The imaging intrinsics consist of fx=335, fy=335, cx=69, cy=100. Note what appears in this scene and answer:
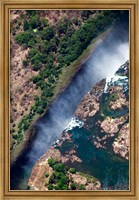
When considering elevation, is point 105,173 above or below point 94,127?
below

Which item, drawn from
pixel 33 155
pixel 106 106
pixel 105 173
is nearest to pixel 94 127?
pixel 106 106

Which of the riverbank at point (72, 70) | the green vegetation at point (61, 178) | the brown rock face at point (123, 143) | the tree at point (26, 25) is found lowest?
the green vegetation at point (61, 178)

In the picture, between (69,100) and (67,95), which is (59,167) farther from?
(67,95)

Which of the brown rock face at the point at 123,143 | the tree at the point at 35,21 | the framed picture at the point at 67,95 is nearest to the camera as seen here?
the framed picture at the point at 67,95

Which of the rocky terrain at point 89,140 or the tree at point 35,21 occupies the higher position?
the tree at point 35,21

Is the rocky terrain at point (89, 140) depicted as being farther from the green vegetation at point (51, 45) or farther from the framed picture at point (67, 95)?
the green vegetation at point (51, 45)

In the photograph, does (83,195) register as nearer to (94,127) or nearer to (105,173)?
(105,173)

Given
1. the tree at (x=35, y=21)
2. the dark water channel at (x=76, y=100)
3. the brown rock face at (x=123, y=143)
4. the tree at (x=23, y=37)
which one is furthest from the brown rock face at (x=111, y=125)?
the tree at (x=35, y=21)
